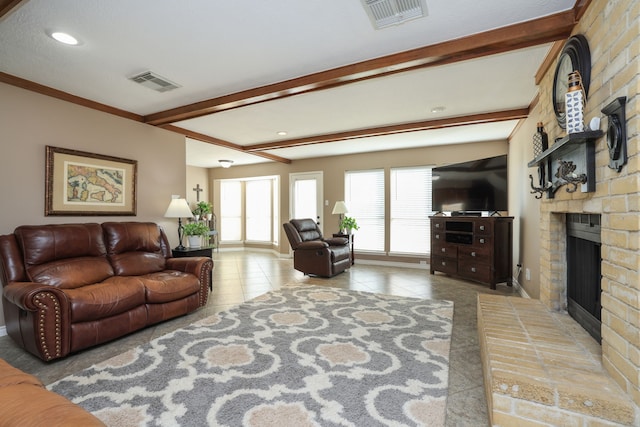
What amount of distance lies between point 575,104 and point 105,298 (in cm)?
357

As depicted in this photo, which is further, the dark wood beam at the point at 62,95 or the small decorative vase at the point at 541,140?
the dark wood beam at the point at 62,95

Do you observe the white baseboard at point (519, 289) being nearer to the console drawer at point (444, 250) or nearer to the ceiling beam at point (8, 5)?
the console drawer at point (444, 250)

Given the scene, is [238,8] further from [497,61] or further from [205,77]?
[497,61]

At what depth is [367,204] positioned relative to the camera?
21.7ft

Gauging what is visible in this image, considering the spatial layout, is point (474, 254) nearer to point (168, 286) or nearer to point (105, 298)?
point (168, 286)

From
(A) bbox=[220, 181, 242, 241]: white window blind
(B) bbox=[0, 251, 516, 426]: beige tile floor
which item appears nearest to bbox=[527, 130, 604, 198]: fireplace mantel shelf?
(B) bbox=[0, 251, 516, 426]: beige tile floor

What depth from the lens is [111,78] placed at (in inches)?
116

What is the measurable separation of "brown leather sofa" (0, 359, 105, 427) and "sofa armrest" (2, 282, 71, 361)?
1.44m

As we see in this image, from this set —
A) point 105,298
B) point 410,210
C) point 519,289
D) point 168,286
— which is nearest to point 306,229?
point 410,210

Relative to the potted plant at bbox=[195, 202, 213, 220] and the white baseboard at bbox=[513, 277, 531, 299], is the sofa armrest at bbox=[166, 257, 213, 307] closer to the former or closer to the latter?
the white baseboard at bbox=[513, 277, 531, 299]

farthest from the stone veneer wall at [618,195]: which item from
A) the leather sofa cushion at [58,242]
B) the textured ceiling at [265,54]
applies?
the leather sofa cushion at [58,242]

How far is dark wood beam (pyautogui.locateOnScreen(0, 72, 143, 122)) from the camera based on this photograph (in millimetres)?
2857

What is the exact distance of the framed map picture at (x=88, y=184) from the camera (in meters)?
3.22

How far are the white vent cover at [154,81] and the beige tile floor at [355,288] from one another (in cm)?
242
